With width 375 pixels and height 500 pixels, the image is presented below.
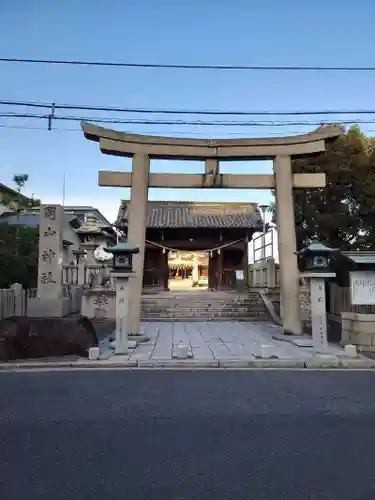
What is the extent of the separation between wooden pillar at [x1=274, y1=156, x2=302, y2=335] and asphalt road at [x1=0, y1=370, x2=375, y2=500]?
6.31m

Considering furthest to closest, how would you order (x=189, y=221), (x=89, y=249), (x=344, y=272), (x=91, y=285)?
1. (x=189, y=221)
2. (x=89, y=249)
3. (x=91, y=285)
4. (x=344, y=272)

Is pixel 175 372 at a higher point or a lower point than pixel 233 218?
lower

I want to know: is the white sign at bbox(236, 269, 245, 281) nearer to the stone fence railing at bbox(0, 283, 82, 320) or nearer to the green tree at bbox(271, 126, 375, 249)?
the green tree at bbox(271, 126, 375, 249)

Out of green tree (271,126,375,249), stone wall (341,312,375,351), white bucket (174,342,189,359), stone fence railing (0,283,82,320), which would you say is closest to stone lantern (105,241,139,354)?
white bucket (174,342,189,359)

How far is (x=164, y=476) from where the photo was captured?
3.66 m

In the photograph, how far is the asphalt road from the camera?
136 inches

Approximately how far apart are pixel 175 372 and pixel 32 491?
17.6ft

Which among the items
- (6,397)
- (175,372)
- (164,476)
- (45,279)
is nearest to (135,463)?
(164,476)

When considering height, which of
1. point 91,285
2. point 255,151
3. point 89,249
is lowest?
point 91,285

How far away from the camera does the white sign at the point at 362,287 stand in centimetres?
1174

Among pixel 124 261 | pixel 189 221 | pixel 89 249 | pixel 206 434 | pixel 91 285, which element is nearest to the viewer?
pixel 206 434

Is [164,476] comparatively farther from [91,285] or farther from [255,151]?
[91,285]

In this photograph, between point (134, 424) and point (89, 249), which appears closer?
point (134, 424)

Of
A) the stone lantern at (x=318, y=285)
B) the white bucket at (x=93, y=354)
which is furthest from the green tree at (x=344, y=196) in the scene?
the white bucket at (x=93, y=354)
